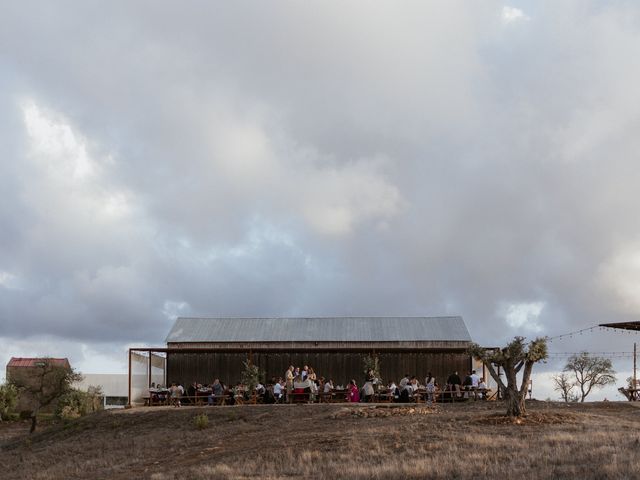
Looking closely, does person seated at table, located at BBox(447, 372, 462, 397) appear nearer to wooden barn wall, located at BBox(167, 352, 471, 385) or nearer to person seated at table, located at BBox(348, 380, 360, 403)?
person seated at table, located at BBox(348, 380, 360, 403)

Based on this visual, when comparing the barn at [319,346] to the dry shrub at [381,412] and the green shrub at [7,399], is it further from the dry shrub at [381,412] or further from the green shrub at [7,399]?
the green shrub at [7,399]

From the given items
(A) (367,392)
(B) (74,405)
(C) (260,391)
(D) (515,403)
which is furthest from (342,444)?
(B) (74,405)

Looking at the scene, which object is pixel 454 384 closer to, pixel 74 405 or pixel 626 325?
pixel 626 325

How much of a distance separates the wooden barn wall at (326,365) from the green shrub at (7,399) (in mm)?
18877

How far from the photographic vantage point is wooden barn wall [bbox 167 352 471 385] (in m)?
42.8

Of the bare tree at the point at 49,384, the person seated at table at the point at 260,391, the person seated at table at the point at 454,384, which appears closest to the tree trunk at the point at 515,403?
the person seated at table at the point at 454,384

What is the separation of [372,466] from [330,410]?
11.8 m

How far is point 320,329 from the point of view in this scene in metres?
47.7

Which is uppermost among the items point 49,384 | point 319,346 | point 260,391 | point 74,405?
point 319,346

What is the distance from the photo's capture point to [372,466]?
62.2 ft

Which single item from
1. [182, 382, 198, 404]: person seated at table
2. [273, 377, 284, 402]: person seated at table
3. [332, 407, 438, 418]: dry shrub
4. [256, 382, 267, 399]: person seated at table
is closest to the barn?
[182, 382, 198, 404]: person seated at table

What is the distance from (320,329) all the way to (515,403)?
23.1 metres

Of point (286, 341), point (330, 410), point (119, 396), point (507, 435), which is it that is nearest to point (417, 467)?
point (507, 435)

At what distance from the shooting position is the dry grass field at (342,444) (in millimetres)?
18219
